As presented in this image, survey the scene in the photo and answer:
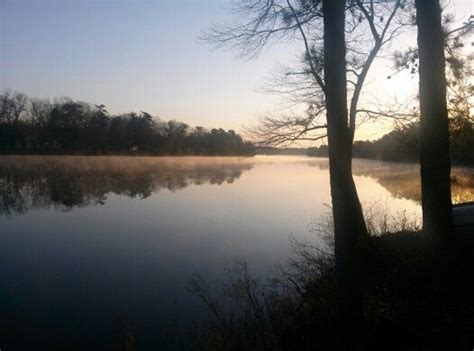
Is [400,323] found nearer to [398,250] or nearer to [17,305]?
[398,250]

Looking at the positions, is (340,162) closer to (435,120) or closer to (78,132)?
(435,120)

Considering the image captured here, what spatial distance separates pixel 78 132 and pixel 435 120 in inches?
3073

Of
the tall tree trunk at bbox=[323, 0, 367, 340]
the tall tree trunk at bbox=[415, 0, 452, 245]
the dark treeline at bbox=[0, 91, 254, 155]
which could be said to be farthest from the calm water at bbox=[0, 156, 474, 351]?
the dark treeline at bbox=[0, 91, 254, 155]

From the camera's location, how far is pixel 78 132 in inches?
2943

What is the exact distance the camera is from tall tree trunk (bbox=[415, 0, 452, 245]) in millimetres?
5438

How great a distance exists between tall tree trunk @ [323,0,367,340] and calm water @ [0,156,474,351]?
12.1ft

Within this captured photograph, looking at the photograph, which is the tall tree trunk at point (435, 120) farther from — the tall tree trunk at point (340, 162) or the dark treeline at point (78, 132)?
the dark treeline at point (78, 132)

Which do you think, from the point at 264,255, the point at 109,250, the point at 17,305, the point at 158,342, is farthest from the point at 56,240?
the point at 158,342

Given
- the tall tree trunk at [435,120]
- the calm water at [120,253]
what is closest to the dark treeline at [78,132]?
the calm water at [120,253]

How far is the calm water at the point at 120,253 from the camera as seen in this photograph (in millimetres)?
7461

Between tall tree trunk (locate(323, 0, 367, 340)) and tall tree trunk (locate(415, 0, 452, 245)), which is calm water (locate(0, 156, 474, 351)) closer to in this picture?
tall tree trunk (locate(323, 0, 367, 340))

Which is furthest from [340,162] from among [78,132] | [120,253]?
[78,132]

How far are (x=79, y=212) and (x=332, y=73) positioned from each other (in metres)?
17.9

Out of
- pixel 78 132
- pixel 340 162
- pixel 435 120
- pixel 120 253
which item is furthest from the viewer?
pixel 78 132
